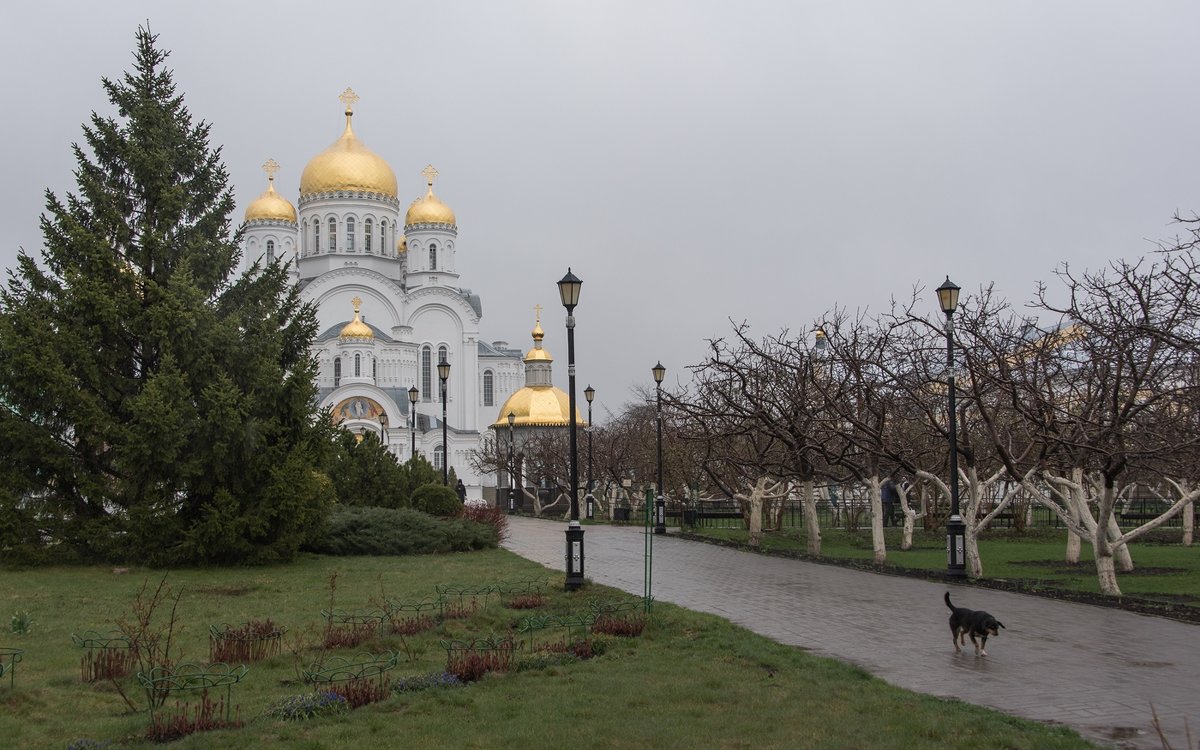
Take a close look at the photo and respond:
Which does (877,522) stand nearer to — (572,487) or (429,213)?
(572,487)

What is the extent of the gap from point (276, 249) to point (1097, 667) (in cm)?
6379

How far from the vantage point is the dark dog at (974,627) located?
9719mm

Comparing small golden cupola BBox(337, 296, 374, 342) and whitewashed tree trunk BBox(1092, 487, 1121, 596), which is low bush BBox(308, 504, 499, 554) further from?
small golden cupola BBox(337, 296, 374, 342)

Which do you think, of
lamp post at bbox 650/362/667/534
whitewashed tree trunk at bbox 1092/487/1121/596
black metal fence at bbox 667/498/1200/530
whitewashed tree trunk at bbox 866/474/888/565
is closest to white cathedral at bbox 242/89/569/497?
black metal fence at bbox 667/498/1200/530

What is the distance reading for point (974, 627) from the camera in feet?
32.2

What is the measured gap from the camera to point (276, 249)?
67875mm

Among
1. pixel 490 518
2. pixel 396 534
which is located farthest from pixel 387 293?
pixel 396 534

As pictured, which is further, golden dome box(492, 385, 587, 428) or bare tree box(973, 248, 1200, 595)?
golden dome box(492, 385, 587, 428)

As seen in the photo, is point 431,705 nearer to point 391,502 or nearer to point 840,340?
point 840,340

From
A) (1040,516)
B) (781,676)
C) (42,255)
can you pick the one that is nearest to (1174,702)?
(781,676)

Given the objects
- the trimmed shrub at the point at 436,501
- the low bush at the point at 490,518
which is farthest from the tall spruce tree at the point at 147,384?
the trimmed shrub at the point at 436,501

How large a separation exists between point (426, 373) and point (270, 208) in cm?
1354

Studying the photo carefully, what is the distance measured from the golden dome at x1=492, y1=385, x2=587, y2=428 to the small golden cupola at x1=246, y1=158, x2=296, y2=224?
18.0 m

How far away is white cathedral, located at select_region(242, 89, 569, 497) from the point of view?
6356 cm
